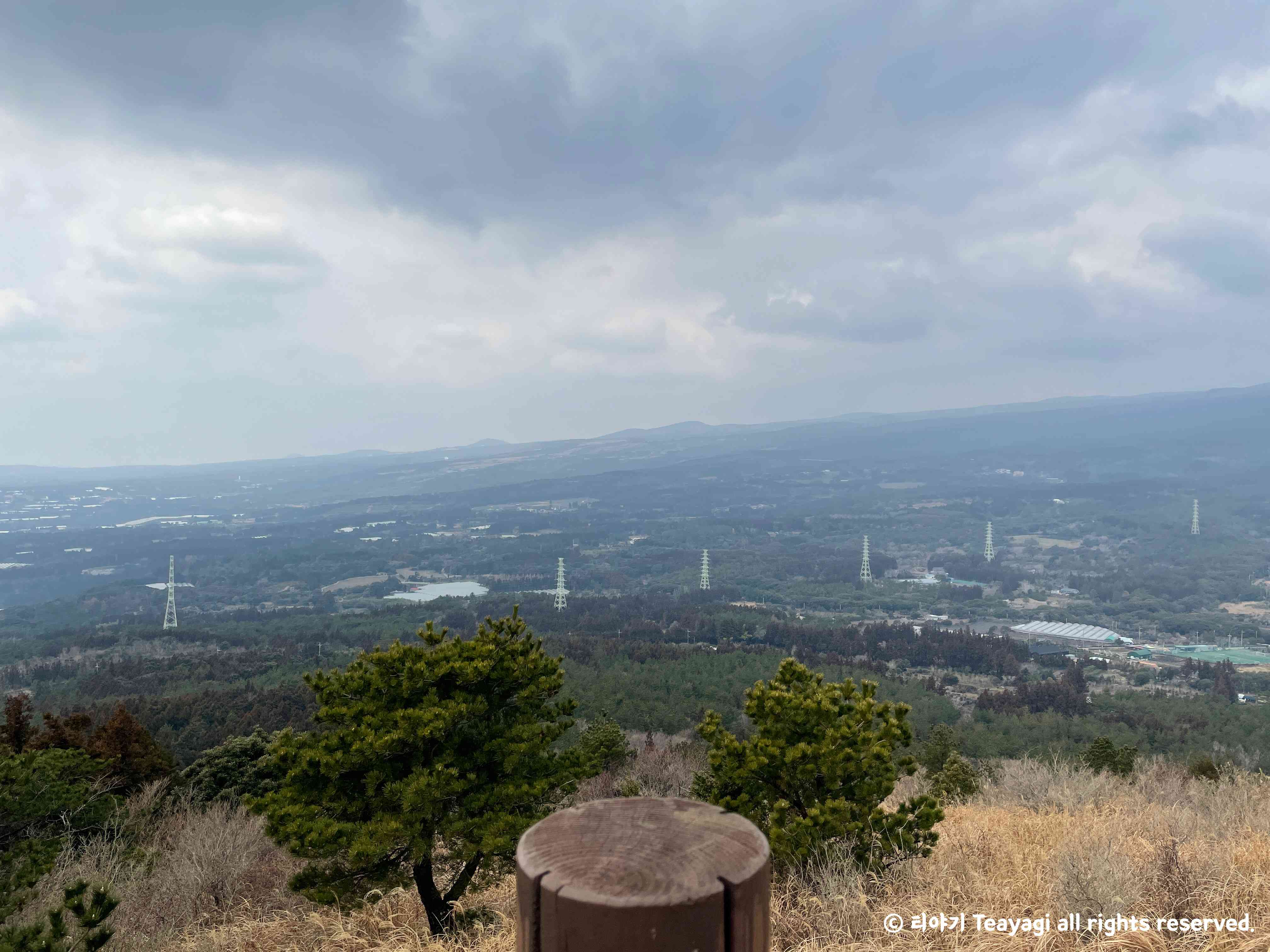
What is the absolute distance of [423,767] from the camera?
6980 mm

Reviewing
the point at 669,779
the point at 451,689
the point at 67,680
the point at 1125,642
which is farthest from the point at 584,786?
the point at 1125,642

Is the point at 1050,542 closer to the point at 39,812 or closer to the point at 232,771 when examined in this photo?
the point at 232,771

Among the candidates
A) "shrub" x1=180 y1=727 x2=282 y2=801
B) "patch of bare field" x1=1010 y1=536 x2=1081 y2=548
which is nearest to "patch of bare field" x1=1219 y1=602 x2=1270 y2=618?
"patch of bare field" x1=1010 y1=536 x2=1081 y2=548

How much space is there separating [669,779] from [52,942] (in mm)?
21900

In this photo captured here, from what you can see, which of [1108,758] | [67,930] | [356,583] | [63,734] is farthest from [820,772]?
[356,583]

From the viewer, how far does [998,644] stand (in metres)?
85.2

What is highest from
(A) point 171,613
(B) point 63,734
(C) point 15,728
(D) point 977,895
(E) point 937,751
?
(D) point 977,895

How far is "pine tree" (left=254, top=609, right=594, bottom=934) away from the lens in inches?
267

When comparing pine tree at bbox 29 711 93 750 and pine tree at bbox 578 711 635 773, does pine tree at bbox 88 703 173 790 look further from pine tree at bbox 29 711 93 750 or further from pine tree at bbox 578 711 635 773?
pine tree at bbox 578 711 635 773

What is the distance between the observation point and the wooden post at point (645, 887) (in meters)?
1.31

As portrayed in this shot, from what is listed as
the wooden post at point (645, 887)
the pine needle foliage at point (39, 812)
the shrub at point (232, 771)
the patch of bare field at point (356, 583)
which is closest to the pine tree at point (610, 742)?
the shrub at point (232, 771)

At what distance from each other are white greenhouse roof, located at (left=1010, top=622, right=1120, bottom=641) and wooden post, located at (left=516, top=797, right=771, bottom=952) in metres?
114

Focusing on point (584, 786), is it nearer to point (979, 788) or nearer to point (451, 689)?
point (979, 788)

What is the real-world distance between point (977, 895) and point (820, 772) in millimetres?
1645
